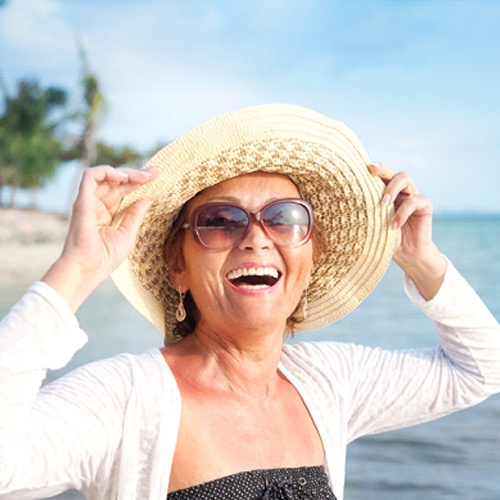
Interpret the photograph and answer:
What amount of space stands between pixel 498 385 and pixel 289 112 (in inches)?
48.3

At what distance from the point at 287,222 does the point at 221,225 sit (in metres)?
0.19

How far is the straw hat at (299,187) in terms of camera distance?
2.42 meters

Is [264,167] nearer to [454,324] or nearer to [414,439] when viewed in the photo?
[454,324]

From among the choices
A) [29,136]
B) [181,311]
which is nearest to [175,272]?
[181,311]

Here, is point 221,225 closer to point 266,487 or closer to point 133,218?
point 133,218

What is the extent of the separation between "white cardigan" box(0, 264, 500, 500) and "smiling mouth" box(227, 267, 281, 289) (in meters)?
0.31

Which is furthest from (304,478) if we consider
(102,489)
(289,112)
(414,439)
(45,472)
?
(414,439)

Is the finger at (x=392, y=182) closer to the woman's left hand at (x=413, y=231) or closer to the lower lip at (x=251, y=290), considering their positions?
the woman's left hand at (x=413, y=231)

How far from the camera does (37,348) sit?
6.20ft

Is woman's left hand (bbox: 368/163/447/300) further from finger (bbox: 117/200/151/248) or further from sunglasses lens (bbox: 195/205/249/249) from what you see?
finger (bbox: 117/200/151/248)

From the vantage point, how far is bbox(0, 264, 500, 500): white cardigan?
189cm

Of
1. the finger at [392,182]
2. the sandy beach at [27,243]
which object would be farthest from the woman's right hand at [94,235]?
the sandy beach at [27,243]

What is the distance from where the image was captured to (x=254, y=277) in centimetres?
252

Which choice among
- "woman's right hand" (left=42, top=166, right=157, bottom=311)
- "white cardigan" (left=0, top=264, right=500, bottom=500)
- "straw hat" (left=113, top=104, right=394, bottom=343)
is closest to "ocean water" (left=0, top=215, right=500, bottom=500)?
"straw hat" (left=113, top=104, right=394, bottom=343)
